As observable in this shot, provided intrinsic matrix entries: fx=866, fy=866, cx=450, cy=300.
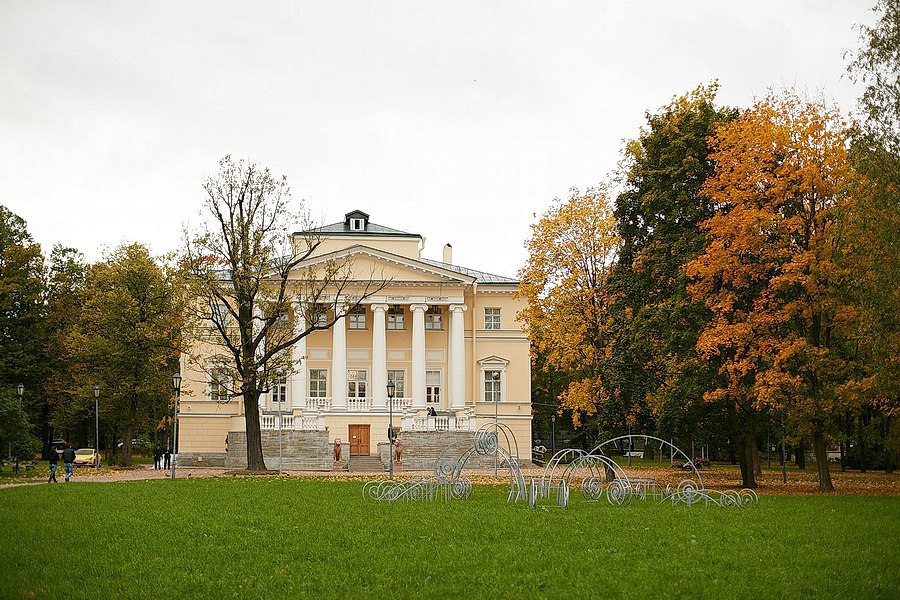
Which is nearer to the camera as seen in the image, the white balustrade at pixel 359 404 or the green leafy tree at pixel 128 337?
the green leafy tree at pixel 128 337

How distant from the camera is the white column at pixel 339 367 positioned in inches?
2055

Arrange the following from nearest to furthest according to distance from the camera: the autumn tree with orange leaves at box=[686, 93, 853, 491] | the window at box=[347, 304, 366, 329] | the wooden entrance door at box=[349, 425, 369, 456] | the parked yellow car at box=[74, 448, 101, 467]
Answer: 1. the autumn tree with orange leaves at box=[686, 93, 853, 491]
2. the parked yellow car at box=[74, 448, 101, 467]
3. the wooden entrance door at box=[349, 425, 369, 456]
4. the window at box=[347, 304, 366, 329]

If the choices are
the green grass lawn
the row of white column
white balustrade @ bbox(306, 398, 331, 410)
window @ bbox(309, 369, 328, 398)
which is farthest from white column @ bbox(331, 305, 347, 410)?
the green grass lawn

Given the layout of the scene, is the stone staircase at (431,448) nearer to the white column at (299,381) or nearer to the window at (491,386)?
the white column at (299,381)

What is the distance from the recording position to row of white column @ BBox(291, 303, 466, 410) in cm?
5278

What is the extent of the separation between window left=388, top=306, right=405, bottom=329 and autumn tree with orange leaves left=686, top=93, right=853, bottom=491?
29212mm

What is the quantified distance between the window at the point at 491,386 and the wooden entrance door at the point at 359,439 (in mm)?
9974

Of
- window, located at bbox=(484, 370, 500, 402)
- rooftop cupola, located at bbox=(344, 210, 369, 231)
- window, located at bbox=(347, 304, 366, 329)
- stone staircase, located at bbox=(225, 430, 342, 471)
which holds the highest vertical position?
rooftop cupola, located at bbox=(344, 210, 369, 231)

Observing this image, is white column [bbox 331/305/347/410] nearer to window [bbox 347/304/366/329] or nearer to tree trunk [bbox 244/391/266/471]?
window [bbox 347/304/366/329]

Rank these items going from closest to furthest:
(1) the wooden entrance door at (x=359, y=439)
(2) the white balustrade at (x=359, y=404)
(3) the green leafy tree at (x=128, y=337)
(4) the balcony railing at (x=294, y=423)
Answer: (4) the balcony railing at (x=294, y=423) → (3) the green leafy tree at (x=128, y=337) → (1) the wooden entrance door at (x=359, y=439) → (2) the white balustrade at (x=359, y=404)

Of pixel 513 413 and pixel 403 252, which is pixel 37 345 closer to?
pixel 403 252

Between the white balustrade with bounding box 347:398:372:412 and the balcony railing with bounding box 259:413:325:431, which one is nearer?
the balcony railing with bounding box 259:413:325:431

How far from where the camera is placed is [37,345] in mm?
59062

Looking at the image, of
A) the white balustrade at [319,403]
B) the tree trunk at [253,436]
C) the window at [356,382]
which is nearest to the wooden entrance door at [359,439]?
the white balustrade at [319,403]
